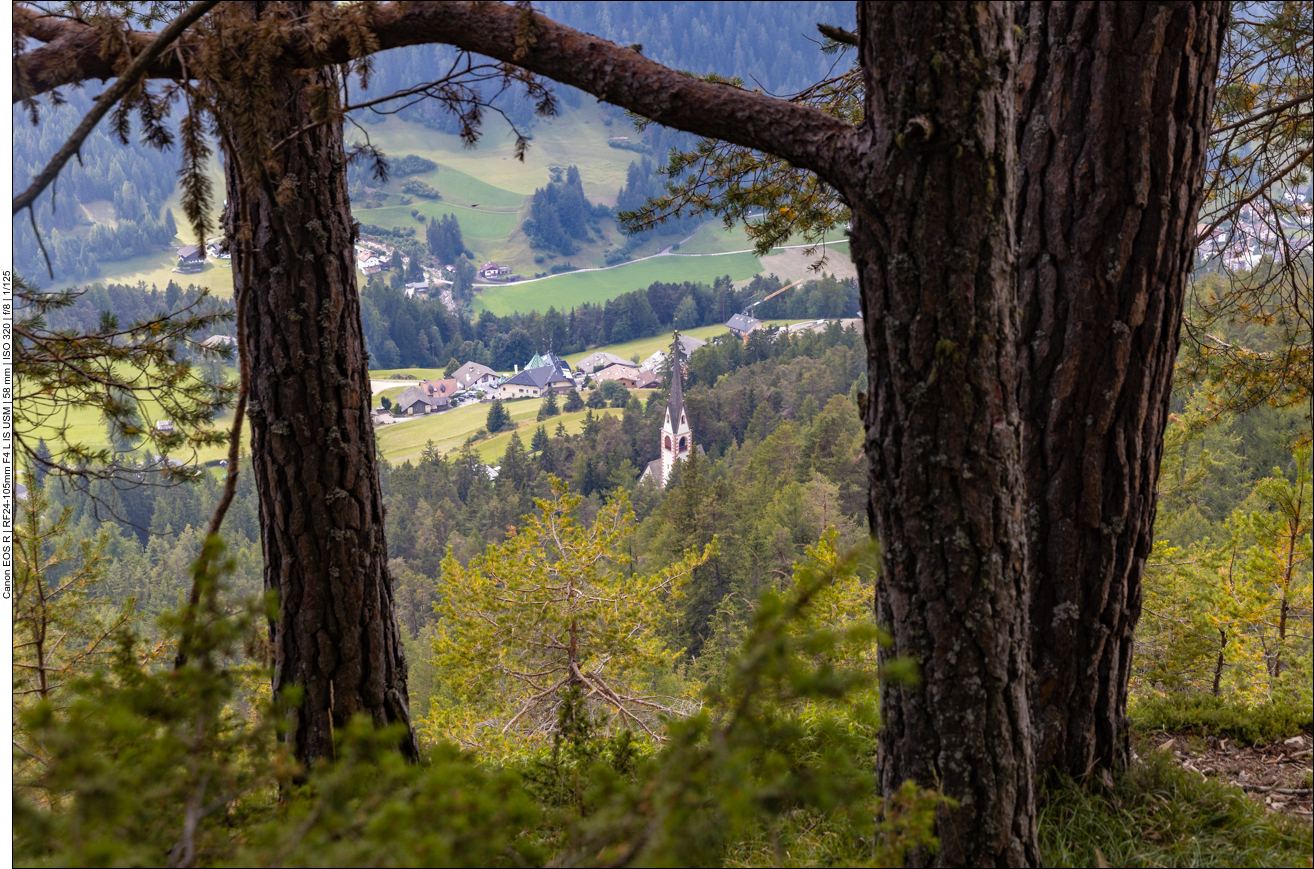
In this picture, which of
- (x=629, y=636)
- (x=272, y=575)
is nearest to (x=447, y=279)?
(x=629, y=636)

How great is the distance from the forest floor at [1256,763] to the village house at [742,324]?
225 ft

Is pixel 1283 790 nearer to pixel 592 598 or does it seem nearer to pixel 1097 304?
A: pixel 1097 304

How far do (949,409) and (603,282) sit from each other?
95.5 metres

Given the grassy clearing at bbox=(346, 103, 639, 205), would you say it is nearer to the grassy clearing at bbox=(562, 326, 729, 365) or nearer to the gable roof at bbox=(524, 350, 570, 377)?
the grassy clearing at bbox=(562, 326, 729, 365)

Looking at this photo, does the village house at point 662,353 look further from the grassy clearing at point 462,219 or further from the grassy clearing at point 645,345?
the grassy clearing at point 462,219

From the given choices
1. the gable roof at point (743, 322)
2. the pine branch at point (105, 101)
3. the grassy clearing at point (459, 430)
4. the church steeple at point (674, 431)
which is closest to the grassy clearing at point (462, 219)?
the grassy clearing at point (459, 430)

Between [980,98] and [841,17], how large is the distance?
91.1m

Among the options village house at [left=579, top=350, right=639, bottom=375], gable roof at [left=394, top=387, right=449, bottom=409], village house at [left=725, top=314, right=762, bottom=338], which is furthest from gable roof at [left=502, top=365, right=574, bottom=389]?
village house at [left=725, top=314, right=762, bottom=338]

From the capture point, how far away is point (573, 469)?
50281mm

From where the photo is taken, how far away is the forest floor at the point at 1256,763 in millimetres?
2711

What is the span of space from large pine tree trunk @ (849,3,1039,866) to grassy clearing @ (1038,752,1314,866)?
43 centimetres

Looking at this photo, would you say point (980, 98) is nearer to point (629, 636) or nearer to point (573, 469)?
point (629, 636)

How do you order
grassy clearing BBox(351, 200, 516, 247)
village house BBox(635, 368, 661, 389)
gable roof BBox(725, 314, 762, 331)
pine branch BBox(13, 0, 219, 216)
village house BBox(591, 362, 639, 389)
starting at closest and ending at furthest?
pine branch BBox(13, 0, 219, 216)
village house BBox(635, 368, 661, 389)
gable roof BBox(725, 314, 762, 331)
village house BBox(591, 362, 639, 389)
grassy clearing BBox(351, 200, 516, 247)

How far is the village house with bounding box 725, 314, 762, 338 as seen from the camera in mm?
72006
